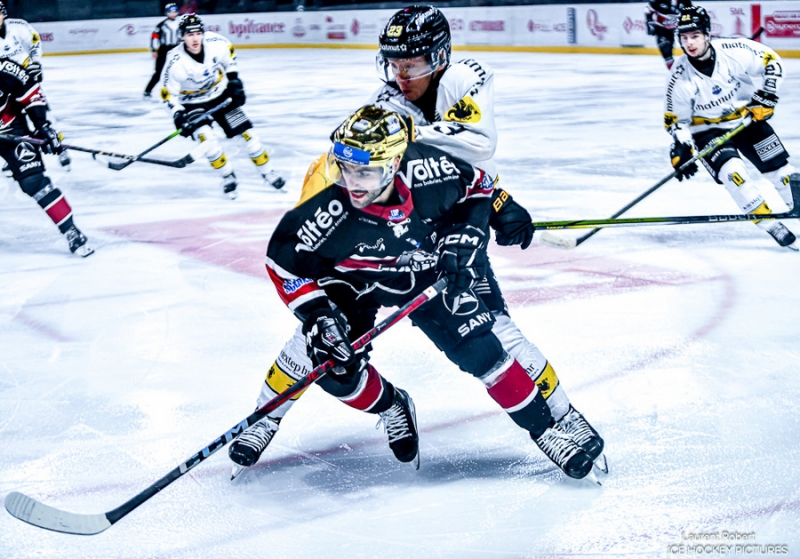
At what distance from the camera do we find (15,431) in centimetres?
285

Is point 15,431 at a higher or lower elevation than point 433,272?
lower

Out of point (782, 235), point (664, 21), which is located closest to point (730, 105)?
point (782, 235)

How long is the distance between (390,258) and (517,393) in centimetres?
45

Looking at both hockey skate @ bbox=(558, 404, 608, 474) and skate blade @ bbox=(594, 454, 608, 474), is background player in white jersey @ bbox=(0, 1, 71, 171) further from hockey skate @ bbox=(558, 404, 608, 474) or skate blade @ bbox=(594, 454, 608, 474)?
skate blade @ bbox=(594, 454, 608, 474)

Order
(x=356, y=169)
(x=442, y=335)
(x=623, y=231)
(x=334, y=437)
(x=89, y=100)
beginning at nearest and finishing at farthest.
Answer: (x=356, y=169)
(x=442, y=335)
(x=334, y=437)
(x=623, y=231)
(x=89, y=100)

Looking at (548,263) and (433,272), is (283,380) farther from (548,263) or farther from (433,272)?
(548,263)

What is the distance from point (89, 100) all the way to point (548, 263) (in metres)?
8.04

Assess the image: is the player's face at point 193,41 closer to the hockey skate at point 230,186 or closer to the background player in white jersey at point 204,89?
the background player in white jersey at point 204,89

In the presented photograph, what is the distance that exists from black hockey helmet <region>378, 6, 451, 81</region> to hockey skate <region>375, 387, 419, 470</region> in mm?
952

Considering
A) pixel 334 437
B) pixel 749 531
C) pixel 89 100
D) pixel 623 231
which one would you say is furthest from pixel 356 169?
pixel 89 100

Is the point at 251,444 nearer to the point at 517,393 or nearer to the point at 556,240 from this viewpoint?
the point at 517,393

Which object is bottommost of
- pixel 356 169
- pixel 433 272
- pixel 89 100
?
pixel 89 100

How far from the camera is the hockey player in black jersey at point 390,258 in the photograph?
2.14 m

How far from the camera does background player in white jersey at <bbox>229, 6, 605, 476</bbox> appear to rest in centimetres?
246
